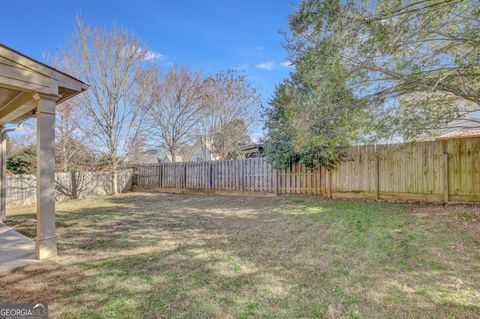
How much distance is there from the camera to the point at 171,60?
15.7m

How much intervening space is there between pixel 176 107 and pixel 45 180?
13.3 meters

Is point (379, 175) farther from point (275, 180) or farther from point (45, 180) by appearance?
point (45, 180)

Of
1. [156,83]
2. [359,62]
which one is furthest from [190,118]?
[359,62]

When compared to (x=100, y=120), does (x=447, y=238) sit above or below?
below

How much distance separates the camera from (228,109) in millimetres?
16562

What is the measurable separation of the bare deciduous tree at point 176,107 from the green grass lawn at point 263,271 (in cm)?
1158

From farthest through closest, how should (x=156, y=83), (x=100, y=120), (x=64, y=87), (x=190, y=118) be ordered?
(x=190, y=118) < (x=156, y=83) < (x=100, y=120) < (x=64, y=87)

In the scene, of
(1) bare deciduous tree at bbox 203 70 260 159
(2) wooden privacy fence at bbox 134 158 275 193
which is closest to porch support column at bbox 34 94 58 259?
(2) wooden privacy fence at bbox 134 158 275 193

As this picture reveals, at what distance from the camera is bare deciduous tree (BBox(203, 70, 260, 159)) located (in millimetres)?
16469

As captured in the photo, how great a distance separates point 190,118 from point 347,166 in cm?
1102

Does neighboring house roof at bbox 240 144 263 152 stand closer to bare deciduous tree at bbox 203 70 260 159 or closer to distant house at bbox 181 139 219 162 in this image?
bare deciduous tree at bbox 203 70 260 159

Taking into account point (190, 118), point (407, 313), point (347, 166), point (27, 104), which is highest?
point (190, 118)

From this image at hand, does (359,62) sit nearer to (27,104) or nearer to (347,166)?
(347,166)

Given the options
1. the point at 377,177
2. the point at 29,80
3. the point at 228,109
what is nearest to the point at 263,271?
the point at 29,80
